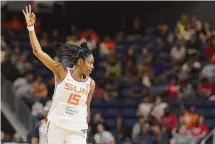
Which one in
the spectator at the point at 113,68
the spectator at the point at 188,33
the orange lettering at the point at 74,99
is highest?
the spectator at the point at 188,33

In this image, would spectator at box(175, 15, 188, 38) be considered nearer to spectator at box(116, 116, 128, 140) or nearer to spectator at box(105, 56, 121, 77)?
spectator at box(105, 56, 121, 77)

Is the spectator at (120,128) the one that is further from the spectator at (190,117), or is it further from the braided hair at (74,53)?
the braided hair at (74,53)

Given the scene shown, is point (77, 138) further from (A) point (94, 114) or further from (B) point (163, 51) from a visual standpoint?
(B) point (163, 51)

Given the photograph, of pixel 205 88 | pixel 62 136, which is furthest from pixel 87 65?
pixel 205 88

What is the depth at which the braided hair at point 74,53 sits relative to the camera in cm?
816

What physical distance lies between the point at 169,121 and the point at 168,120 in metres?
0.04

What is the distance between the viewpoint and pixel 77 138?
8102mm

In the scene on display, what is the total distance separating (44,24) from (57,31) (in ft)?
3.85

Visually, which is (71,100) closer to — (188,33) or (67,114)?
(67,114)

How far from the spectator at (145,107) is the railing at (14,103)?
2394mm

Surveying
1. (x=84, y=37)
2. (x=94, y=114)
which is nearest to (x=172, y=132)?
(x=94, y=114)

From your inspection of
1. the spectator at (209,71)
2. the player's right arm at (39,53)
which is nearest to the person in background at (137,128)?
the spectator at (209,71)

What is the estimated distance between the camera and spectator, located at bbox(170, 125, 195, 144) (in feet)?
47.6

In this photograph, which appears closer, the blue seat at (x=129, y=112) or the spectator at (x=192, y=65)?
the blue seat at (x=129, y=112)
